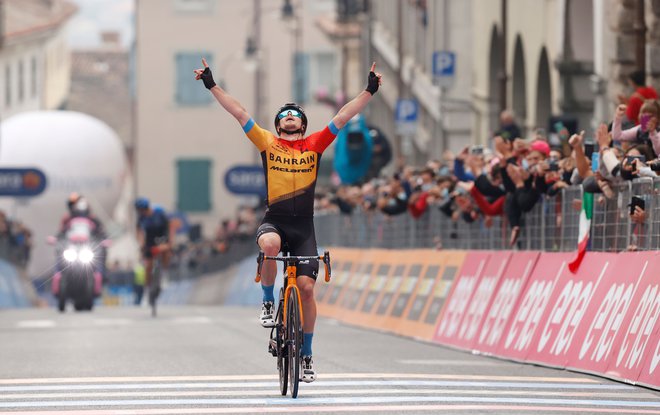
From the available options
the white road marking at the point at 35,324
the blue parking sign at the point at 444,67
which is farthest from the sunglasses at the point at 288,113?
the blue parking sign at the point at 444,67

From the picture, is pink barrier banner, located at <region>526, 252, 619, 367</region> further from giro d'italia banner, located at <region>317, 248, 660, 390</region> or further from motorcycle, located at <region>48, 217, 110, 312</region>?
motorcycle, located at <region>48, 217, 110, 312</region>

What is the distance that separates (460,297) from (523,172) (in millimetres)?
1883

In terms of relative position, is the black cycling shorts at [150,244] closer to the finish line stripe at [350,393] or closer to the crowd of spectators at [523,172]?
the crowd of spectators at [523,172]

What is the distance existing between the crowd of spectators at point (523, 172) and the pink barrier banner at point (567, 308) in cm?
62

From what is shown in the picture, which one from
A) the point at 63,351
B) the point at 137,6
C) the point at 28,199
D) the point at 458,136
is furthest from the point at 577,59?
the point at 137,6

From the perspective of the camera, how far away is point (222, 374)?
1578 centimetres

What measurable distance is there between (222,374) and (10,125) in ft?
161

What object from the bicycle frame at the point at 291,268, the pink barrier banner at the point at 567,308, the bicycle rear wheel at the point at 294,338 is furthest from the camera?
the pink barrier banner at the point at 567,308

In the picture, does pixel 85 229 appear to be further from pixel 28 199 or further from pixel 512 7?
pixel 28 199

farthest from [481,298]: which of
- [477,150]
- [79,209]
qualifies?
[79,209]

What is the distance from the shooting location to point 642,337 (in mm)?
A: 14422

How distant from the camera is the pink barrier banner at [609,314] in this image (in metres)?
15.1

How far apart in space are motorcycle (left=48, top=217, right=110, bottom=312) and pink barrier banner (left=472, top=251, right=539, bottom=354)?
12581 mm

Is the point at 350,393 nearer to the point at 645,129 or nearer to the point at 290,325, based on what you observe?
the point at 290,325
